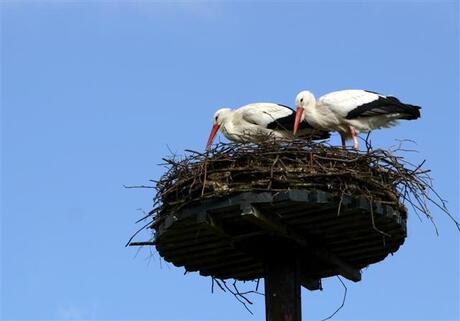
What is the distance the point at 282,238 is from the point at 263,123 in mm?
2896

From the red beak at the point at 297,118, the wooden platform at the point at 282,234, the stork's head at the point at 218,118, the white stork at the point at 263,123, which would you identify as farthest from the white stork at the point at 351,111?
the wooden platform at the point at 282,234

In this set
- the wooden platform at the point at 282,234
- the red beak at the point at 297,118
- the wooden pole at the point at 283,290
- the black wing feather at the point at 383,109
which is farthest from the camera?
the red beak at the point at 297,118

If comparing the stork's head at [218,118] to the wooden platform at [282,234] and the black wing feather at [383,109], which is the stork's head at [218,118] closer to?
the black wing feather at [383,109]

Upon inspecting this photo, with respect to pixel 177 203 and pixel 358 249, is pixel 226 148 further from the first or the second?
pixel 358 249

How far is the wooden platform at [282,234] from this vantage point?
8281mm

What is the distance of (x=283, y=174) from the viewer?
8508mm

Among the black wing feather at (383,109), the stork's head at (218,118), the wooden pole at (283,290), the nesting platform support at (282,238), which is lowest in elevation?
the wooden pole at (283,290)

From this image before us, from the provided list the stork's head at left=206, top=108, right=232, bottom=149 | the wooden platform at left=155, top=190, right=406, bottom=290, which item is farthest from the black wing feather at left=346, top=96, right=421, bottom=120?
the wooden platform at left=155, top=190, right=406, bottom=290

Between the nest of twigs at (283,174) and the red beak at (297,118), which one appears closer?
the nest of twigs at (283,174)

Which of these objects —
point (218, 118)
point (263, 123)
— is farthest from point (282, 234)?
point (218, 118)

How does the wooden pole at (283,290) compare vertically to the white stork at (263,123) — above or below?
below

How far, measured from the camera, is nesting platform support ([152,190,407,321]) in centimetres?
830

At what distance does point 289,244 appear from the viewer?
8.83 metres

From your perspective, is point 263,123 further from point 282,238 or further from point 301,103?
point 282,238
